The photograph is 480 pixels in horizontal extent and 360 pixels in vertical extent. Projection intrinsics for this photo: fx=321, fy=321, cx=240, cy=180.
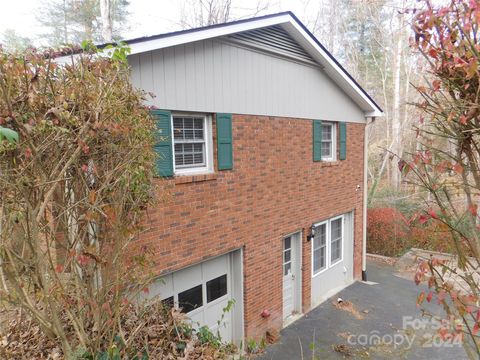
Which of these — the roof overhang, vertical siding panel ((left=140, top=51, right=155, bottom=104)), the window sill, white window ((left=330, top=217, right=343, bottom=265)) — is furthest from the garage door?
white window ((left=330, top=217, right=343, bottom=265))

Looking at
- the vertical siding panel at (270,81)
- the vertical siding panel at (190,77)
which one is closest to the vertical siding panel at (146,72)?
the vertical siding panel at (190,77)

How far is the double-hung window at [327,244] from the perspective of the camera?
10055mm

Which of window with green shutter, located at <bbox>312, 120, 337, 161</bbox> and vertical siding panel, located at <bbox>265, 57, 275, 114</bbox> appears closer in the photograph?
vertical siding panel, located at <bbox>265, 57, 275, 114</bbox>

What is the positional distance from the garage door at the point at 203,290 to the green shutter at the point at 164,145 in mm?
2053

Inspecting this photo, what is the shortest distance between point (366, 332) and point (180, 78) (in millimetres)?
7789

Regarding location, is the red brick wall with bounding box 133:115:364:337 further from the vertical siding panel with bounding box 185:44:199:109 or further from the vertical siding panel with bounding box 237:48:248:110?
the vertical siding panel with bounding box 185:44:199:109

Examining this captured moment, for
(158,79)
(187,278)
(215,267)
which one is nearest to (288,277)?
(215,267)

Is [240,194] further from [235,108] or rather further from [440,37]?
[440,37]

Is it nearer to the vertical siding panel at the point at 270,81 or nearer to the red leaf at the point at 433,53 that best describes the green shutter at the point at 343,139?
the vertical siding panel at the point at 270,81

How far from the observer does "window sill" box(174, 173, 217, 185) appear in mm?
5754

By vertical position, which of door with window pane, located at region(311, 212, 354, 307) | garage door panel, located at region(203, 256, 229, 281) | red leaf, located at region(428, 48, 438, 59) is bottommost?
door with window pane, located at region(311, 212, 354, 307)

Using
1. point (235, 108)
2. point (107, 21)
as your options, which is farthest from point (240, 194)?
point (107, 21)

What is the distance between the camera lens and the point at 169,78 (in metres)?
5.55

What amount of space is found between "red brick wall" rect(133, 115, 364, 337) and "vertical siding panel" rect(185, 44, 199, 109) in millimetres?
1191
